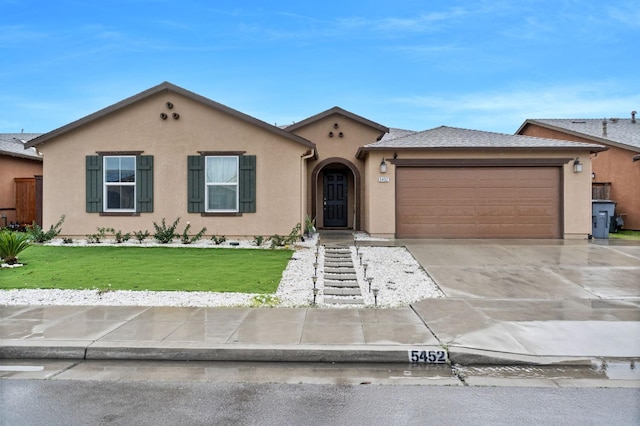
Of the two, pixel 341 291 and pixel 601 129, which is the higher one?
pixel 601 129

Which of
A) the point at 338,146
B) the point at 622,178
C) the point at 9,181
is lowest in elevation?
the point at 9,181

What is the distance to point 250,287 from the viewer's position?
8266 millimetres

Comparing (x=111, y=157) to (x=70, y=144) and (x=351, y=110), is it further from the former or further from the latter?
(x=351, y=110)

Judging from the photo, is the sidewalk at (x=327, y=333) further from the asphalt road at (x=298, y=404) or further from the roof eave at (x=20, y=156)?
the roof eave at (x=20, y=156)

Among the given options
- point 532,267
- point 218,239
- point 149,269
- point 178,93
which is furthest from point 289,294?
point 178,93

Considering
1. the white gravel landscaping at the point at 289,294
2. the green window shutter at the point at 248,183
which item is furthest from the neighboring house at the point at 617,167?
the green window shutter at the point at 248,183

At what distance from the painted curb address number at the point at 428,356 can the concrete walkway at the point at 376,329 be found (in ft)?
0.19

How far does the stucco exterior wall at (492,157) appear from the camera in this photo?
14492mm

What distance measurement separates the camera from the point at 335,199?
1806 centimetres

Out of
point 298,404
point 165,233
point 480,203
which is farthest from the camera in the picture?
point 480,203

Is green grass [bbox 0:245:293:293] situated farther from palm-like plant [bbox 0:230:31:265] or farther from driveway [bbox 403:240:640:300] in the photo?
driveway [bbox 403:240:640:300]

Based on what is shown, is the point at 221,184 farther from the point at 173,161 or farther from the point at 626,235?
the point at 626,235

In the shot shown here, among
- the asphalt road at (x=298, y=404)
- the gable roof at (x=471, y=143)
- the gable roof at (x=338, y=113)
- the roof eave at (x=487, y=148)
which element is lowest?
the asphalt road at (x=298, y=404)

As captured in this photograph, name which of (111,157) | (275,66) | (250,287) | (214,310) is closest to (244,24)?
(275,66)
